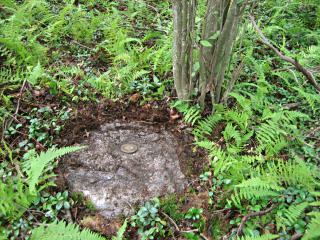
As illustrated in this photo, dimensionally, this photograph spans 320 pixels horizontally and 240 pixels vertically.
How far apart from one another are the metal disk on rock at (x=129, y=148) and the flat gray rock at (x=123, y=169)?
1.0 inches

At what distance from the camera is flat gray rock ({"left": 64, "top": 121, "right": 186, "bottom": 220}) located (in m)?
2.28

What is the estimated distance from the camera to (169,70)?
139 inches

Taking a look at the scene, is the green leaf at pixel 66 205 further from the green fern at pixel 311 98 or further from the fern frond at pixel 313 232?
the green fern at pixel 311 98

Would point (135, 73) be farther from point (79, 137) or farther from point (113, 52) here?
point (79, 137)

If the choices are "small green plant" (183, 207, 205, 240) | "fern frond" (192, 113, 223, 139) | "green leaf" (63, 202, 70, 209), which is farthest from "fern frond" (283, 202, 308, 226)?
"green leaf" (63, 202, 70, 209)

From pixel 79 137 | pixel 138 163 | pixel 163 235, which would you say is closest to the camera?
pixel 163 235

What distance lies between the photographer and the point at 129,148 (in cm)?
269

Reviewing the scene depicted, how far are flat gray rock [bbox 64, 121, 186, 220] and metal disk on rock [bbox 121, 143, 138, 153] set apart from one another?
1.0 inches

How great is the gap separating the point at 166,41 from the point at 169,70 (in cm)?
46

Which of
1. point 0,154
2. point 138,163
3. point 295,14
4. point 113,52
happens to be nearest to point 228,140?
point 138,163

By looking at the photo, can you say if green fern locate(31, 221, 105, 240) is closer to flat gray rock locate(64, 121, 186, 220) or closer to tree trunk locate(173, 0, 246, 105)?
flat gray rock locate(64, 121, 186, 220)

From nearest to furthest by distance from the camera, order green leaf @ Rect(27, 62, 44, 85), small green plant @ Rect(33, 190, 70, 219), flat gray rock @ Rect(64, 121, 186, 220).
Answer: small green plant @ Rect(33, 190, 70, 219), flat gray rock @ Rect(64, 121, 186, 220), green leaf @ Rect(27, 62, 44, 85)

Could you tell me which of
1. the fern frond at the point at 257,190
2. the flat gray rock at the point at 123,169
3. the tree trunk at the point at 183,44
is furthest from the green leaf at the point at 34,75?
the fern frond at the point at 257,190

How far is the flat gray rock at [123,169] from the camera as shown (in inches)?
89.7
